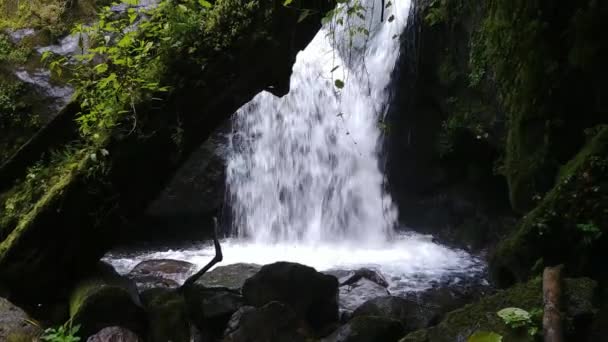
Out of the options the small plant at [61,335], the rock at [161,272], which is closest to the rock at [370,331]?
the small plant at [61,335]

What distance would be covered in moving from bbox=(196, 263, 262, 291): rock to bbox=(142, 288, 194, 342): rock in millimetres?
2107

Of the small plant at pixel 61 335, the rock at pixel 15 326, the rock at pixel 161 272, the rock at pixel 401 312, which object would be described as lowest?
the rock at pixel 161 272

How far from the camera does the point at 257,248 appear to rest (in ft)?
33.6

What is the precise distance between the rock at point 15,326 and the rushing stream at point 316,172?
6165mm

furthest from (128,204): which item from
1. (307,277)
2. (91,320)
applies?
(307,277)

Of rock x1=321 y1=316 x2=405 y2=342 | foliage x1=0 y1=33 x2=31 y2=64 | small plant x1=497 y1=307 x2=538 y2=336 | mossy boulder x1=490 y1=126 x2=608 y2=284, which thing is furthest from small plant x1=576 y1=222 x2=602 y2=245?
foliage x1=0 y1=33 x2=31 y2=64

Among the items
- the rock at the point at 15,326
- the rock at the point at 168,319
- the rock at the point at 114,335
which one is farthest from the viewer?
the rock at the point at 168,319

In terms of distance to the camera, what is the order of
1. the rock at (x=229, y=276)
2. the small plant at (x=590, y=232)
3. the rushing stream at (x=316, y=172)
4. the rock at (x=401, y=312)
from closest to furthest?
the small plant at (x=590, y=232) < the rock at (x=401, y=312) < the rock at (x=229, y=276) < the rushing stream at (x=316, y=172)

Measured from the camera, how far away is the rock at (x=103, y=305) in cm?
418

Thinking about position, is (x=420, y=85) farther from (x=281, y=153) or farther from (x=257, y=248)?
(x=257, y=248)

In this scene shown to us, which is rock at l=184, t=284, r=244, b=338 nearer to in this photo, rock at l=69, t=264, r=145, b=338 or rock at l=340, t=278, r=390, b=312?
rock at l=69, t=264, r=145, b=338

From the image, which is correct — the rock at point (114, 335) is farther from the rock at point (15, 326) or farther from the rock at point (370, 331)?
the rock at point (370, 331)

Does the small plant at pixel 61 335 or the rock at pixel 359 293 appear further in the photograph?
the rock at pixel 359 293

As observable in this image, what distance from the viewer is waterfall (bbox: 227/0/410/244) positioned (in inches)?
430
